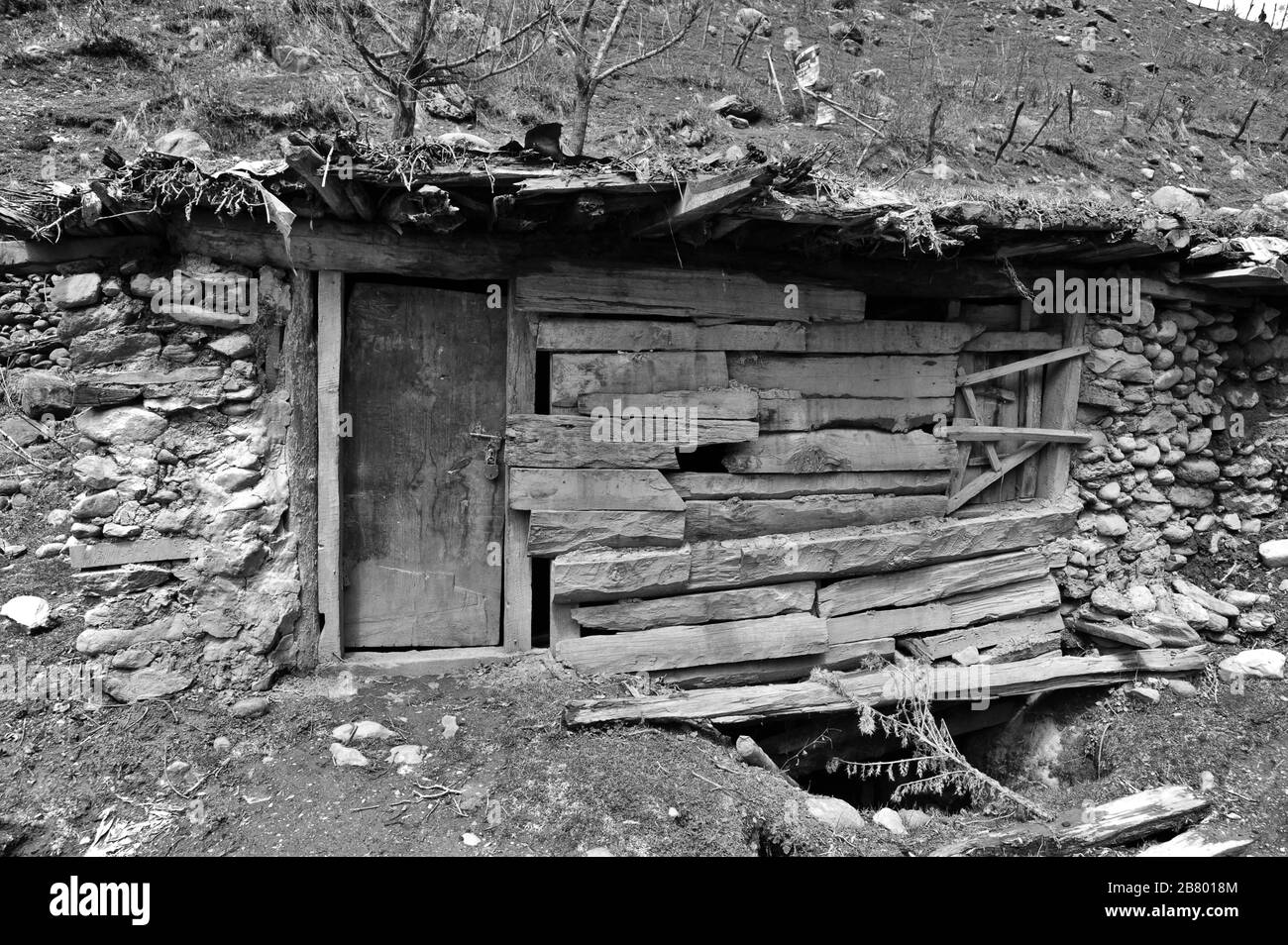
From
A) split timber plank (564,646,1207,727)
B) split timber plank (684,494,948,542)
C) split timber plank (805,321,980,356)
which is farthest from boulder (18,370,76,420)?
split timber plank (805,321,980,356)

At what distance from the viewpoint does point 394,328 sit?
15.2 ft

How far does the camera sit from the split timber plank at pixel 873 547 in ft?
16.1

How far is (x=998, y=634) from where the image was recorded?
5645 millimetres

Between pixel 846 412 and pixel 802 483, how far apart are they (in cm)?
→ 58

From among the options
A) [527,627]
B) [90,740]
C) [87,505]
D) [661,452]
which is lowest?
[90,740]

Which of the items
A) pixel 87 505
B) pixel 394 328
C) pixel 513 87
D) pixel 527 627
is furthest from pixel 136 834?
pixel 513 87

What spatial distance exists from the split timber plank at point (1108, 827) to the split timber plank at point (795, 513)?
2040 mm

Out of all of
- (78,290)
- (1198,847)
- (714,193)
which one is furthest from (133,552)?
(1198,847)

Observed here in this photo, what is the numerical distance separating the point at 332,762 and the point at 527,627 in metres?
1.40

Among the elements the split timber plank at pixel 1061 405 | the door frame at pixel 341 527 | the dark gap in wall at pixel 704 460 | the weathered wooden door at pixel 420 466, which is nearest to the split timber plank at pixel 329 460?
the door frame at pixel 341 527

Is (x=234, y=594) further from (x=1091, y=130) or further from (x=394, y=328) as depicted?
(x=1091, y=130)

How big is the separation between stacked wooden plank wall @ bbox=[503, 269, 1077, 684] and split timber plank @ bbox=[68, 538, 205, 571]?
180 cm

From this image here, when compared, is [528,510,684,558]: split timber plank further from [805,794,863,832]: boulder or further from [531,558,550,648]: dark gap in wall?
[805,794,863,832]: boulder

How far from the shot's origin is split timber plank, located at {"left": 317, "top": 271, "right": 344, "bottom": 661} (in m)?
4.35
